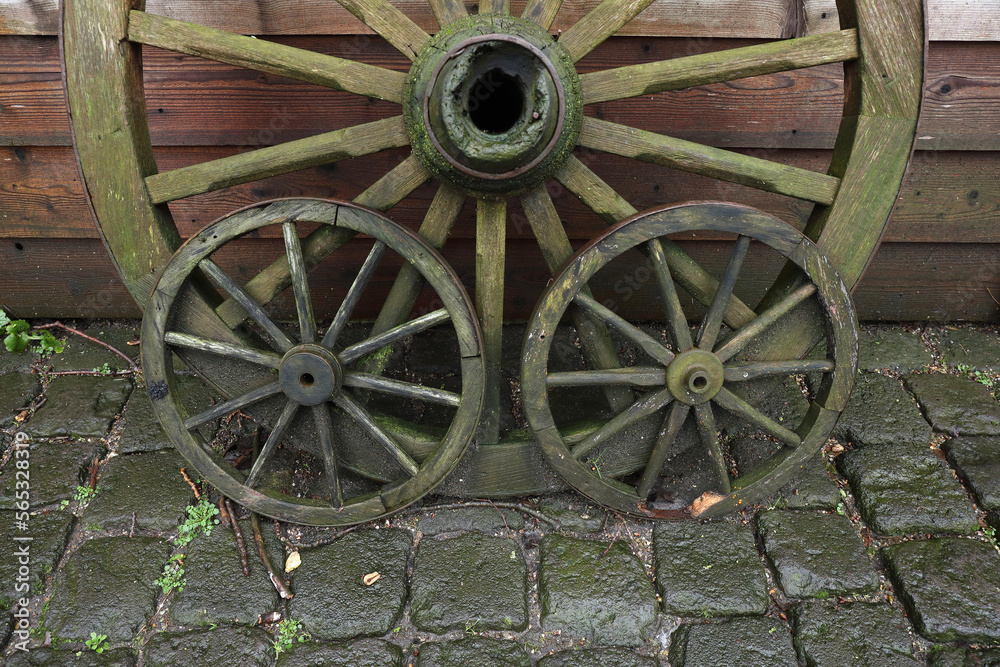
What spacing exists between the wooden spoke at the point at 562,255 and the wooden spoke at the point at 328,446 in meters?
0.80

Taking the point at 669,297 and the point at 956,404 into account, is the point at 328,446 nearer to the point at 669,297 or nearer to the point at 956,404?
the point at 669,297

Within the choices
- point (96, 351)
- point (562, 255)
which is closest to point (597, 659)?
point (562, 255)

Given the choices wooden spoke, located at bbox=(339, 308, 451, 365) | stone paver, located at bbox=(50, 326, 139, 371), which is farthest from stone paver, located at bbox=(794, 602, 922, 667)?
stone paver, located at bbox=(50, 326, 139, 371)

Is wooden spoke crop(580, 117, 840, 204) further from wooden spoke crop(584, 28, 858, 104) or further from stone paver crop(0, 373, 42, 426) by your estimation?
stone paver crop(0, 373, 42, 426)

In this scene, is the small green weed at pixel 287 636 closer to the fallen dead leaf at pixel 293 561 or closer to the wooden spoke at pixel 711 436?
the fallen dead leaf at pixel 293 561

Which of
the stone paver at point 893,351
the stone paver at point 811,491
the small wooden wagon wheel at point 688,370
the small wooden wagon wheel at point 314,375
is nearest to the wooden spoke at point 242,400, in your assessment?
the small wooden wagon wheel at point 314,375

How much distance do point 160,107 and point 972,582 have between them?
3.14 m

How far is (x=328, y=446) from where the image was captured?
73.0 inches

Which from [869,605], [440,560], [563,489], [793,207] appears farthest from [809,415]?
[440,560]

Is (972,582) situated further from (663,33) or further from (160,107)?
(160,107)

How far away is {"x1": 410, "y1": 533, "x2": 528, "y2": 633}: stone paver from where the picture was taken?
176 cm

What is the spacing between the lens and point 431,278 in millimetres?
1778

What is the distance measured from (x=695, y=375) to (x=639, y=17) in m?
1.32

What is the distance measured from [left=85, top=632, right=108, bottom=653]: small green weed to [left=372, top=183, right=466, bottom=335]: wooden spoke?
3.61ft
